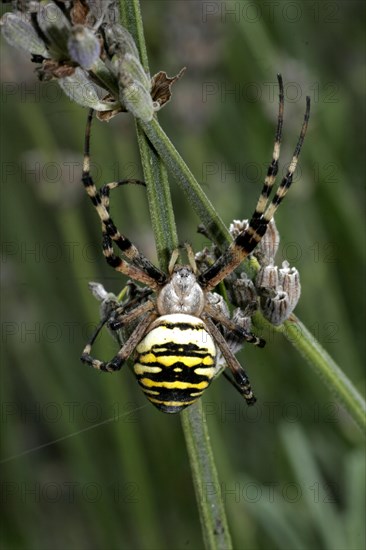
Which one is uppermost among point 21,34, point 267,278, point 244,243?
point 21,34

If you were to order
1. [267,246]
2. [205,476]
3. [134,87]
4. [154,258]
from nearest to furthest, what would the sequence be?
[134,87] → [205,476] → [267,246] → [154,258]

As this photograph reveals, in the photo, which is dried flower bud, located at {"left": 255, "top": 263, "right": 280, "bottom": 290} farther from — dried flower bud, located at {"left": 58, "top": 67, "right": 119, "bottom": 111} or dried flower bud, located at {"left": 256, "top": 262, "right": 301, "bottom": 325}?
dried flower bud, located at {"left": 58, "top": 67, "right": 119, "bottom": 111}

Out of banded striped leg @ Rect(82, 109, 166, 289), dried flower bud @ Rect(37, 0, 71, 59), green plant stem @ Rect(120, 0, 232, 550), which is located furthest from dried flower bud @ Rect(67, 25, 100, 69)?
banded striped leg @ Rect(82, 109, 166, 289)

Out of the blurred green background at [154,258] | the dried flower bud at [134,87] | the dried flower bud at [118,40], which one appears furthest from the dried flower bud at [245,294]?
the blurred green background at [154,258]

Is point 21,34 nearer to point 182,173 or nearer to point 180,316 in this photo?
point 182,173

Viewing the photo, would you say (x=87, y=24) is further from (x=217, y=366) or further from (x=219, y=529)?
(x=219, y=529)

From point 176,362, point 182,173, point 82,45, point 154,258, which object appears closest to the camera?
point 82,45

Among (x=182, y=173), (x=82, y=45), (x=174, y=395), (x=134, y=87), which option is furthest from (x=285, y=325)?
(x=82, y=45)
